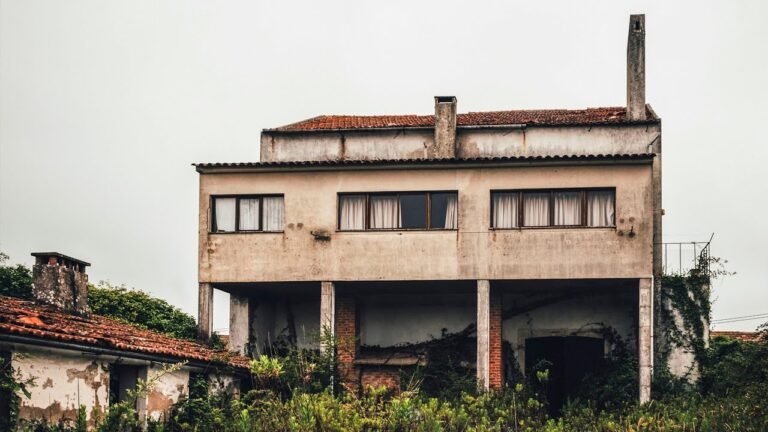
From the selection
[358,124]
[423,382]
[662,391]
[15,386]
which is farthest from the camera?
[358,124]

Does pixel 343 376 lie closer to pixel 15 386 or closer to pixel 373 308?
pixel 373 308

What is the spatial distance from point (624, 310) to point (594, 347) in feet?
5.44

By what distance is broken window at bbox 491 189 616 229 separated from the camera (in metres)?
29.9

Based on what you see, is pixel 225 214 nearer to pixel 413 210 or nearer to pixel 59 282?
pixel 413 210

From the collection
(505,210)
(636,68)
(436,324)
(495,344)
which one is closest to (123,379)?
(495,344)

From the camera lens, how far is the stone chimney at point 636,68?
34375mm

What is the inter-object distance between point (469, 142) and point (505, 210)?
5.44m

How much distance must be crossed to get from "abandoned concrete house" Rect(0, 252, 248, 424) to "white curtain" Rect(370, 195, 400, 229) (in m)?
5.40

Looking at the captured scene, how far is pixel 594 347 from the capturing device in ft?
107

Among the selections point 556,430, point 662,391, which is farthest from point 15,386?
point 662,391

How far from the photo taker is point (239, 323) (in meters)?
31.7

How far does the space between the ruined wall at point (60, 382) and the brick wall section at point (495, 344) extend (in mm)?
12240

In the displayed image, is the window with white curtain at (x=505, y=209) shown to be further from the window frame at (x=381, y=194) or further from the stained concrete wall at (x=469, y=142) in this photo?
the stained concrete wall at (x=469, y=142)

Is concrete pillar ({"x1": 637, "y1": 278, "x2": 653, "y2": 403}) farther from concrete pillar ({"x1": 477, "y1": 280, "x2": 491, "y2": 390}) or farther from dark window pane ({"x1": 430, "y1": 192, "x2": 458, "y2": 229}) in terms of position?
dark window pane ({"x1": 430, "y1": 192, "x2": 458, "y2": 229})
